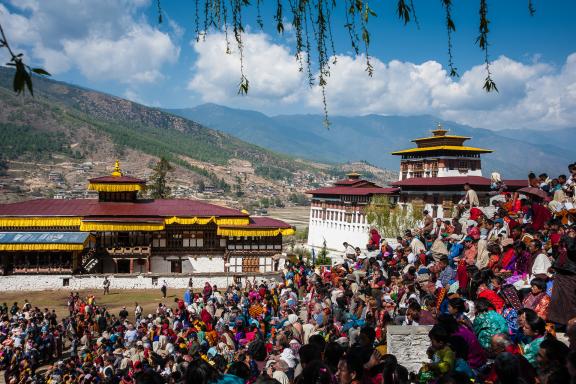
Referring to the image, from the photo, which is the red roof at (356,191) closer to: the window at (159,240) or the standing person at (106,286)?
the window at (159,240)

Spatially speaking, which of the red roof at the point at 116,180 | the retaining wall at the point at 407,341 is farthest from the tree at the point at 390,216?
the retaining wall at the point at 407,341

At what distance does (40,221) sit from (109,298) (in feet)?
32.4

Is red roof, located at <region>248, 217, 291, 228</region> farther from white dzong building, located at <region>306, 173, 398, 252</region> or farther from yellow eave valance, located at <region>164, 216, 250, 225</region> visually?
white dzong building, located at <region>306, 173, 398, 252</region>

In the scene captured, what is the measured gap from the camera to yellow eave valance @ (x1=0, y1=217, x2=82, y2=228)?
3538 centimetres

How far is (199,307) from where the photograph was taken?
1867 cm

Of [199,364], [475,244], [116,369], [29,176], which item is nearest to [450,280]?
[475,244]

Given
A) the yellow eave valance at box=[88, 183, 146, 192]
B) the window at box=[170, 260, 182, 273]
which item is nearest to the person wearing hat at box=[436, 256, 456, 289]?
the window at box=[170, 260, 182, 273]

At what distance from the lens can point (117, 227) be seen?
36469mm

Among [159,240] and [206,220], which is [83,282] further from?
[206,220]

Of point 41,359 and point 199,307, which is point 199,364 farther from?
point 41,359

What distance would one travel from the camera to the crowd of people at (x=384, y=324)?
19.8ft

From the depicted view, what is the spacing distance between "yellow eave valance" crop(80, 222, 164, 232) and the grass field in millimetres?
5025

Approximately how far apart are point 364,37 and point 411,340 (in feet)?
17.8

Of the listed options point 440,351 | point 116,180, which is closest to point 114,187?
point 116,180
